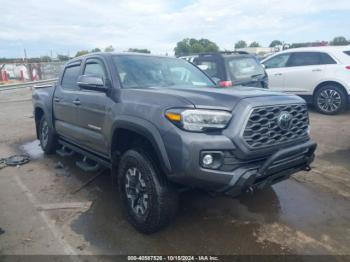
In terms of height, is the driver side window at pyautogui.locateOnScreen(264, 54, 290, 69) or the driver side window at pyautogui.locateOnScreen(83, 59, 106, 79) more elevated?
the driver side window at pyautogui.locateOnScreen(83, 59, 106, 79)

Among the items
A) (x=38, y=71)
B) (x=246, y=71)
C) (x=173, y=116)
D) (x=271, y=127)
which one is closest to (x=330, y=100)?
(x=246, y=71)

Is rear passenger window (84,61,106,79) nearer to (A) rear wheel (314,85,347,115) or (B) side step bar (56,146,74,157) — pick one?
(B) side step bar (56,146,74,157)

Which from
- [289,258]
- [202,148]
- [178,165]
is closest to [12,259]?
[178,165]

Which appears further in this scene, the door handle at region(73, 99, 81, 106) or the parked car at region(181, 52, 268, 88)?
the parked car at region(181, 52, 268, 88)

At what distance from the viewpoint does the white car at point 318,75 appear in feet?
29.1

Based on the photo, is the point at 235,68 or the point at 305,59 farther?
the point at 305,59

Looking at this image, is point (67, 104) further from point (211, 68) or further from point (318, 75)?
point (318, 75)

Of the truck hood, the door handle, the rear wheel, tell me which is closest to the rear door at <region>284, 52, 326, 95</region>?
the rear wheel

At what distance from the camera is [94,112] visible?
416 centimetres

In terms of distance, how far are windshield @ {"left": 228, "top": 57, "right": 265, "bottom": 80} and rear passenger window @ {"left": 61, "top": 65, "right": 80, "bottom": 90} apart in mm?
3780

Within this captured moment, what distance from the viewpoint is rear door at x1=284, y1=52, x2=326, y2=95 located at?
9.30 meters

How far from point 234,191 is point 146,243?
1.07 meters

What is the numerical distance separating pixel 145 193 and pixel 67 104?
7.80 ft

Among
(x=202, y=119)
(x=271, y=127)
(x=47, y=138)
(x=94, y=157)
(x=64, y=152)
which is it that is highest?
(x=202, y=119)
